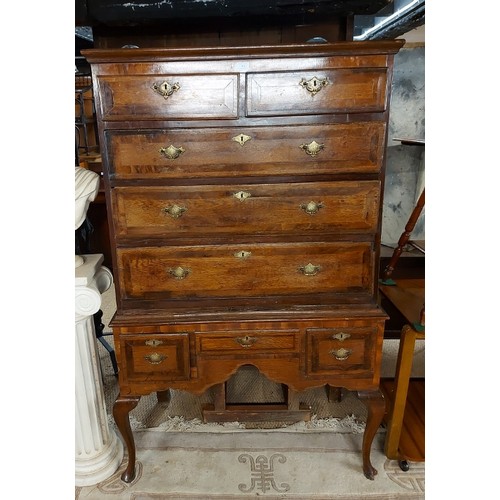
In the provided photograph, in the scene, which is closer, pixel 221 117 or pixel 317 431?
pixel 221 117

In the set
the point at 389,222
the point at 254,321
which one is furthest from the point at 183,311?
the point at 389,222

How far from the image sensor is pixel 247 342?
1.65m

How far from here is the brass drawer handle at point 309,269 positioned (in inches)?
62.6

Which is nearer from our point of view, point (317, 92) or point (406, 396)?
point (317, 92)

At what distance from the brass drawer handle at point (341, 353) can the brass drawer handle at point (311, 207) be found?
0.55 meters

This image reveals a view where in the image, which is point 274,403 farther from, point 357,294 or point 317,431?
point 357,294

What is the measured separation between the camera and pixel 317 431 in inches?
83.2

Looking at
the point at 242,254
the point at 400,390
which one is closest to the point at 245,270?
the point at 242,254

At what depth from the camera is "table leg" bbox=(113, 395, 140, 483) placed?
1.69 metres

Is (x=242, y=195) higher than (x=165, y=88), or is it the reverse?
(x=165, y=88)

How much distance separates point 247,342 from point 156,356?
1.16 feet

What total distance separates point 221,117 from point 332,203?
0.49 m

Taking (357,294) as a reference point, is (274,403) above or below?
below

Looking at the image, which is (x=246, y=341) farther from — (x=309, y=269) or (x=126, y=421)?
(x=126, y=421)
